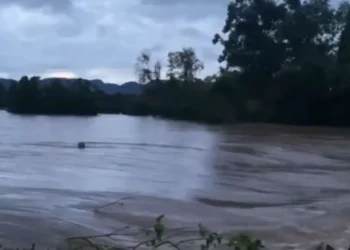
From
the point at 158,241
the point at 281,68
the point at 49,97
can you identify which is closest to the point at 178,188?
the point at 158,241

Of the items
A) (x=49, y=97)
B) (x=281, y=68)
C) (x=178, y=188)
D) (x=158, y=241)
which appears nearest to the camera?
(x=158, y=241)

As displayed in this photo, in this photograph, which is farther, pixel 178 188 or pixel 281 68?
pixel 281 68

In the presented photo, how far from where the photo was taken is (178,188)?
17578 millimetres

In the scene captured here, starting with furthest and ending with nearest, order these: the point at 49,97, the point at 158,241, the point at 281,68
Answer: the point at 49,97 → the point at 281,68 → the point at 158,241

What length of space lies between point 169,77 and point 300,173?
55.2 meters

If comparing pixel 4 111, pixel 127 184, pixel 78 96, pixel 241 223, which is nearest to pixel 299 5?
pixel 78 96

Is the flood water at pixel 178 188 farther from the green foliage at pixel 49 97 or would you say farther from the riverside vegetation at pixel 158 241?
the green foliage at pixel 49 97

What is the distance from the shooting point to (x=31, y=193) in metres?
15.5

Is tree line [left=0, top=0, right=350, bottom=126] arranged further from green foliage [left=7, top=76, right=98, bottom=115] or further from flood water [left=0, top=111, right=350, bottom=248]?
flood water [left=0, top=111, right=350, bottom=248]

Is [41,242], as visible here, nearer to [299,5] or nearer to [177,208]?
[177,208]

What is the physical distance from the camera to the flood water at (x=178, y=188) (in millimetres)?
12156

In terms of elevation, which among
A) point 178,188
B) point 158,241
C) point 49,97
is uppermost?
point 49,97

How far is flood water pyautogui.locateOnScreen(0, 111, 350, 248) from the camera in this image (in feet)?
39.9

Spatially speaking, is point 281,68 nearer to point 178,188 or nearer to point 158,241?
point 178,188
